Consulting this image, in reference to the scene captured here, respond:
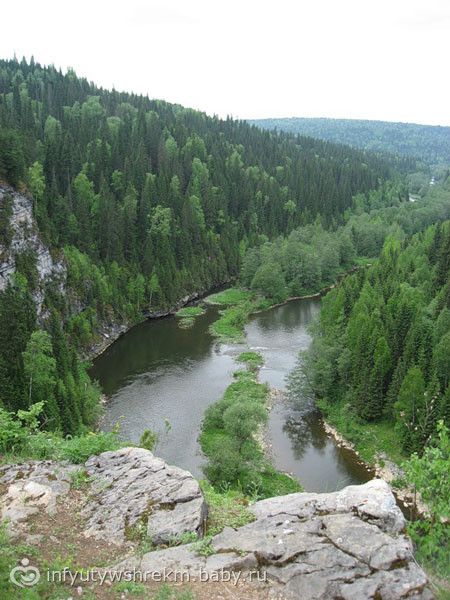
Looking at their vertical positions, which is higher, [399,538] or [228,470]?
[399,538]

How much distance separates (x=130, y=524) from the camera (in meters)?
13.5

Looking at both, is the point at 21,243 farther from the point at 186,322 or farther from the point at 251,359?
the point at 251,359

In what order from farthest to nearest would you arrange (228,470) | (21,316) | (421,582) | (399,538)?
(21,316) < (228,470) < (399,538) < (421,582)

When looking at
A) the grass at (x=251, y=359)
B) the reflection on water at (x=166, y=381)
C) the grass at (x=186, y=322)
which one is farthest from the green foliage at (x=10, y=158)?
the grass at (x=251, y=359)

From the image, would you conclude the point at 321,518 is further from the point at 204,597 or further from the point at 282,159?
the point at 282,159

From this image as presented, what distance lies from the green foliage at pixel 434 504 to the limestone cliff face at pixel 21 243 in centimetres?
4969

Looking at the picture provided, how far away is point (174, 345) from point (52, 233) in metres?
23.1

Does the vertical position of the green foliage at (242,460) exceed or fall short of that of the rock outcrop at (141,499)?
it falls short

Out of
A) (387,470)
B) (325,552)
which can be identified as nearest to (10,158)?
(387,470)

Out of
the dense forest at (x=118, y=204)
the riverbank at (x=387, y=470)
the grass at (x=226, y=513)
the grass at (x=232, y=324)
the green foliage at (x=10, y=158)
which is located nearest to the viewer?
the grass at (x=226, y=513)

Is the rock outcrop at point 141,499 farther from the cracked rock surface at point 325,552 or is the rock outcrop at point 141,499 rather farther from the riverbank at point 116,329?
the riverbank at point 116,329

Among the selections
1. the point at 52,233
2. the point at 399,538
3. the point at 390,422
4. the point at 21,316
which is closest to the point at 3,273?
the point at 21,316

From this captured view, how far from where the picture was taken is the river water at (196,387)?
4309 centimetres

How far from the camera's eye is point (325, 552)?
11.9 meters
